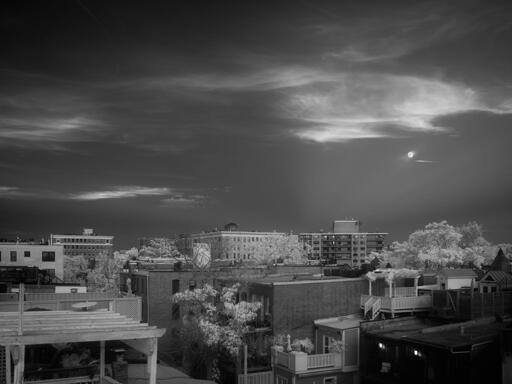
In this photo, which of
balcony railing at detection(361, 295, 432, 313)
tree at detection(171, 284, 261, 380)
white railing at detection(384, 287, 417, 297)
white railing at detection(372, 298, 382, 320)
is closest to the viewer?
tree at detection(171, 284, 261, 380)

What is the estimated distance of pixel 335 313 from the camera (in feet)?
112

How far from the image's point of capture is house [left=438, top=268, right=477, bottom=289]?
115 feet

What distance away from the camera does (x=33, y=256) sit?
211 ft

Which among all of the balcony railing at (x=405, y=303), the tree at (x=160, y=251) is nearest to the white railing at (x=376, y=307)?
the balcony railing at (x=405, y=303)

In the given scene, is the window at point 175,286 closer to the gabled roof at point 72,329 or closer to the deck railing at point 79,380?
the deck railing at point 79,380

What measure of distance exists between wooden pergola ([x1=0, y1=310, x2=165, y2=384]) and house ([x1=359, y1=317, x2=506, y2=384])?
1593 centimetres

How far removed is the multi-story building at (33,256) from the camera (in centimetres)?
6297

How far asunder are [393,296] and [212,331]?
11.2m

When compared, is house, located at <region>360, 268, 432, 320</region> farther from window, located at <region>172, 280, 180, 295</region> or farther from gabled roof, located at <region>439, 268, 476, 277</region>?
window, located at <region>172, 280, 180, 295</region>

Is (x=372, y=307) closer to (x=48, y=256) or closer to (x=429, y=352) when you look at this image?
(x=429, y=352)

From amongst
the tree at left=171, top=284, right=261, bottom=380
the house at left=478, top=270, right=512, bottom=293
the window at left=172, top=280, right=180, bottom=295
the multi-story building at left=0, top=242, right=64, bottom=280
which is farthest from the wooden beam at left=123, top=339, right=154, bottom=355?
the multi-story building at left=0, top=242, right=64, bottom=280

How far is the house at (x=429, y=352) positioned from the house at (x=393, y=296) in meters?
1.08

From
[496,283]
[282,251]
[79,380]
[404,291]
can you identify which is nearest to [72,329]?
[79,380]

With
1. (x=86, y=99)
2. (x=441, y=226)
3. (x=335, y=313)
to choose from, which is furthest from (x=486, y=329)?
(x=441, y=226)
